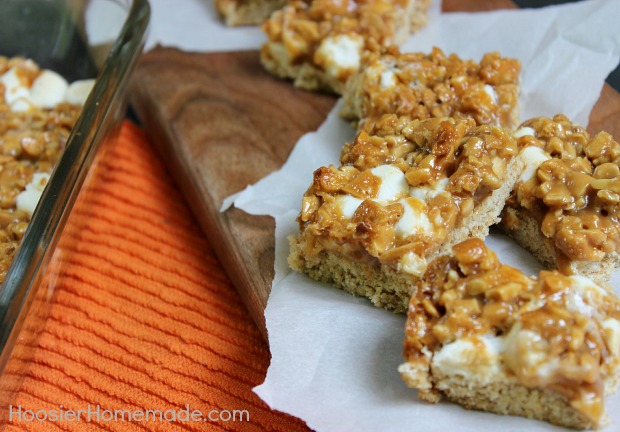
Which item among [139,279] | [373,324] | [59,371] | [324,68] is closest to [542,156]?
[373,324]

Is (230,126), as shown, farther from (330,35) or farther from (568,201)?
(568,201)

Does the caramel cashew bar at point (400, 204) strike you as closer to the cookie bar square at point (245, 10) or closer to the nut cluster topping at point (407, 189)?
the nut cluster topping at point (407, 189)

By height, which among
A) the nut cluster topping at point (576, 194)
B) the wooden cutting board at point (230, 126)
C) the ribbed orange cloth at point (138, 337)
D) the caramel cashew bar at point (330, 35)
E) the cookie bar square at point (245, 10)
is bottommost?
the ribbed orange cloth at point (138, 337)

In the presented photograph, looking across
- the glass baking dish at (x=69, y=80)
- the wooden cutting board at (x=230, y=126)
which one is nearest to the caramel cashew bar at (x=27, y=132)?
the glass baking dish at (x=69, y=80)

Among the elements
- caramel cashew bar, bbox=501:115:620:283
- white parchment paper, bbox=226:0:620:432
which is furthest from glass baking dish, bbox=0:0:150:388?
caramel cashew bar, bbox=501:115:620:283

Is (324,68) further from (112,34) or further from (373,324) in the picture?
(373,324)

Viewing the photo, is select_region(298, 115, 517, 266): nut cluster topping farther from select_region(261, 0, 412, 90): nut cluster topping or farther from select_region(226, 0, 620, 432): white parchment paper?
select_region(261, 0, 412, 90): nut cluster topping

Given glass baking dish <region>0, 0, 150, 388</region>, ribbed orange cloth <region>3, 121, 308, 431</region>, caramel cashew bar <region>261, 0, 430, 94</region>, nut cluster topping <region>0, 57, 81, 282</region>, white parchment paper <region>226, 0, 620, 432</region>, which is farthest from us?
caramel cashew bar <region>261, 0, 430, 94</region>
